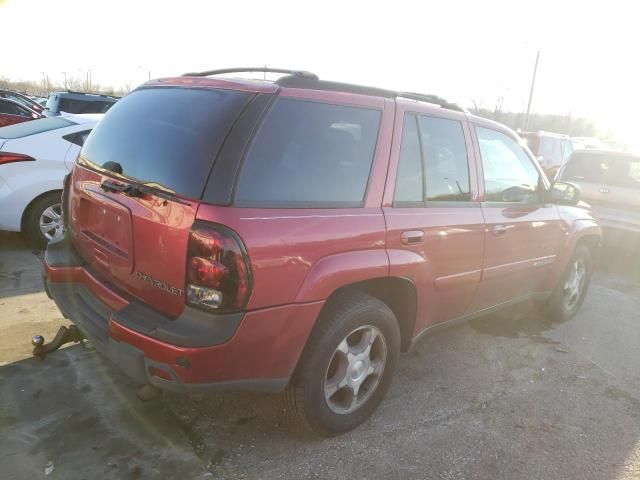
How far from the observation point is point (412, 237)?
2.83m

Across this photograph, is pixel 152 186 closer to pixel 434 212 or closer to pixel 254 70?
pixel 254 70

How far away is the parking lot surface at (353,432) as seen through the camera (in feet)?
8.21

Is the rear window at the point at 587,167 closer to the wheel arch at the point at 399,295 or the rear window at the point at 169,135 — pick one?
the wheel arch at the point at 399,295

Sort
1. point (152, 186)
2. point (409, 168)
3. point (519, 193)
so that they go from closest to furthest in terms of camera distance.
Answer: point (152, 186), point (409, 168), point (519, 193)

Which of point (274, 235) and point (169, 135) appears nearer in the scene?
point (274, 235)

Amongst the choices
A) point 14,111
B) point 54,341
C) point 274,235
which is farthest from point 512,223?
point 14,111

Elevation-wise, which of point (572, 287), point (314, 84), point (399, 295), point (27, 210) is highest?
point (314, 84)

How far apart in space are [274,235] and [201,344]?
56 centimetres

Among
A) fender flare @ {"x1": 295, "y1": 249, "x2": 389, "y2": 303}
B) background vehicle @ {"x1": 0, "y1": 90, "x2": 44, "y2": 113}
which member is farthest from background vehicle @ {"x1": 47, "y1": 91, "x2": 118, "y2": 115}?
fender flare @ {"x1": 295, "y1": 249, "x2": 389, "y2": 303}

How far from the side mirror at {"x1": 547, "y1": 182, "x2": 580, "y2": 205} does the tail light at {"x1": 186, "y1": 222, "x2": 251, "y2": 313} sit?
10.2 ft

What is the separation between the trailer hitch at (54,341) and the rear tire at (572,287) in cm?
400

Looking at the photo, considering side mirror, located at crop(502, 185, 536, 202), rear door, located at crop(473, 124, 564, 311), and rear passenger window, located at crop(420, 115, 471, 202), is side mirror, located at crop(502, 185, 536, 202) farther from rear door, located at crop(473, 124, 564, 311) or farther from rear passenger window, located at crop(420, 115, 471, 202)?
rear passenger window, located at crop(420, 115, 471, 202)

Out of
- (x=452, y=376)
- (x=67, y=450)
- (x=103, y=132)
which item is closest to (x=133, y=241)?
(x=103, y=132)

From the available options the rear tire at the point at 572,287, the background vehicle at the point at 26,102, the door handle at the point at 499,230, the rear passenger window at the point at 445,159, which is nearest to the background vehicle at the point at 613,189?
the rear tire at the point at 572,287
